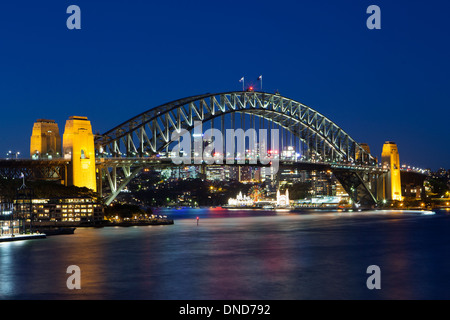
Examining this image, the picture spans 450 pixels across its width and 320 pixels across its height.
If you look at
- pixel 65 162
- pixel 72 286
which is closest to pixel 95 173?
pixel 65 162

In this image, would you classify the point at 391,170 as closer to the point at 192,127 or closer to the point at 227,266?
the point at 192,127

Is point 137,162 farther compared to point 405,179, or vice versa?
point 405,179

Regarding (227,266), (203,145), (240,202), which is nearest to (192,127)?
(203,145)

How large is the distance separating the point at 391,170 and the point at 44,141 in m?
55.4

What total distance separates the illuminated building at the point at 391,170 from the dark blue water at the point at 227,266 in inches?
1963

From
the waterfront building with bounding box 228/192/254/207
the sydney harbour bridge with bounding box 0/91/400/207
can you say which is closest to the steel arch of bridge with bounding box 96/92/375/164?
the sydney harbour bridge with bounding box 0/91/400/207

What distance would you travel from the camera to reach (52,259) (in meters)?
33.1

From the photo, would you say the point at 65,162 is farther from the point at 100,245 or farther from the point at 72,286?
the point at 72,286

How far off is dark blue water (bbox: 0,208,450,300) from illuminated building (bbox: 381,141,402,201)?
49864 millimetres

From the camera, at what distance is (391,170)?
320 ft

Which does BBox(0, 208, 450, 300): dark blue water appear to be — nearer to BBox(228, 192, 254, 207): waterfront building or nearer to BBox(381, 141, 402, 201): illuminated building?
BBox(381, 141, 402, 201): illuminated building

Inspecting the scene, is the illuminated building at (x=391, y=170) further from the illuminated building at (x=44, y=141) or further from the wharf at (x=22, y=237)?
the wharf at (x=22, y=237)

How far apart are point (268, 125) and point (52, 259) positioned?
52.0 metres

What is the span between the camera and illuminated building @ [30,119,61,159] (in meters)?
58.8
